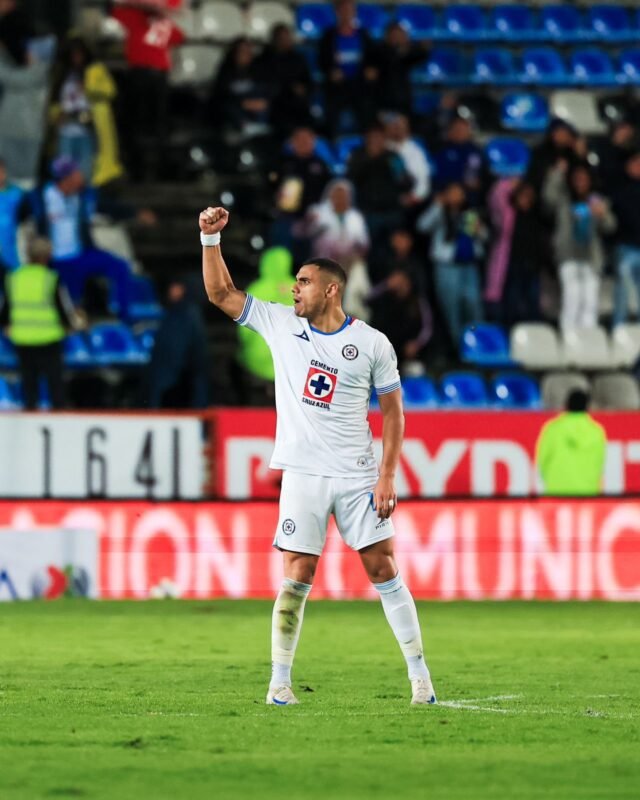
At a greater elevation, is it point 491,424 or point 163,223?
point 163,223

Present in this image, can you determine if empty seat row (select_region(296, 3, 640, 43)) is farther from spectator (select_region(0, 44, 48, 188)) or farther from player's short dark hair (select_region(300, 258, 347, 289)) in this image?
player's short dark hair (select_region(300, 258, 347, 289))

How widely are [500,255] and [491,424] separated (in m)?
3.22

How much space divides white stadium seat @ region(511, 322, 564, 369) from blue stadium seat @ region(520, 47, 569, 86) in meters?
4.81

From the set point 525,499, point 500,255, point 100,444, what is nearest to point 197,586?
point 100,444

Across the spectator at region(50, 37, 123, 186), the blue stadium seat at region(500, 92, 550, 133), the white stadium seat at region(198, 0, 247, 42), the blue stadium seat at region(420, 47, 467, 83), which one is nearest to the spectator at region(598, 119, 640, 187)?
the blue stadium seat at region(500, 92, 550, 133)

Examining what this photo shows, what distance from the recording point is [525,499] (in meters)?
16.1

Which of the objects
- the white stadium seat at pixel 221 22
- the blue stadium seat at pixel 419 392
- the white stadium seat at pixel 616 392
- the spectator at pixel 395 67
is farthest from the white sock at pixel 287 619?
the white stadium seat at pixel 221 22

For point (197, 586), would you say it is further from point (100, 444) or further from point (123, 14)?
point (123, 14)

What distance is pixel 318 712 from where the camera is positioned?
8.63 metres

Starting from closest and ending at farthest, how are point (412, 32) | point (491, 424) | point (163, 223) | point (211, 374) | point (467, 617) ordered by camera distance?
1. point (467, 617)
2. point (491, 424)
3. point (211, 374)
4. point (163, 223)
5. point (412, 32)

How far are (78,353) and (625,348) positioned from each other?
19.2 ft

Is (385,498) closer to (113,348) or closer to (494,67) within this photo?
(113,348)

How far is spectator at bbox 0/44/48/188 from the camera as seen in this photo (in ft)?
67.5

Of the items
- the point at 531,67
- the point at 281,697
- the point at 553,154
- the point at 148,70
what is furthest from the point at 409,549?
the point at 531,67
